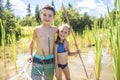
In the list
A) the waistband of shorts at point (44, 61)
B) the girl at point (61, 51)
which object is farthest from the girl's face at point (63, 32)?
the waistband of shorts at point (44, 61)

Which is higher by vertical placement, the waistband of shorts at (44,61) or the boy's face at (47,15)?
the boy's face at (47,15)

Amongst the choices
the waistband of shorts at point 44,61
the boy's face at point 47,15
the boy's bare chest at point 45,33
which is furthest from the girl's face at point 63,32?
the waistband of shorts at point 44,61

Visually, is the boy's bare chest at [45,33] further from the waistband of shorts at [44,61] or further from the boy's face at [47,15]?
the waistband of shorts at [44,61]

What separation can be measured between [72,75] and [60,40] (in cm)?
223

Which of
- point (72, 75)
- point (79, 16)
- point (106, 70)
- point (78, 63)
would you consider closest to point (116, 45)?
point (72, 75)

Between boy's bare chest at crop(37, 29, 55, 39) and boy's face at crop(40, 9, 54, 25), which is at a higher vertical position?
boy's face at crop(40, 9, 54, 25)

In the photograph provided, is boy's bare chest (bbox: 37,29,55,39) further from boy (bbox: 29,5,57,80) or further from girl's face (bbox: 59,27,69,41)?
girl's face (bbox: 59,27,69,41)

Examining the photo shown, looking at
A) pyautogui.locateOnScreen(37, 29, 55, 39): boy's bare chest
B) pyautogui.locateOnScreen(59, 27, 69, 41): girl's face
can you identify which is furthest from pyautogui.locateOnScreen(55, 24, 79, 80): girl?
pyautogui.locateOnScreen(37, 29, 55, 39): boy's bare chest

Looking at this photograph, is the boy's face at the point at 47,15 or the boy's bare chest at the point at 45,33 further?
the boy's bare chest at the point at 45,33

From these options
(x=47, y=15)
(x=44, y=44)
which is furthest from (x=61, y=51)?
(x=47, y=15)

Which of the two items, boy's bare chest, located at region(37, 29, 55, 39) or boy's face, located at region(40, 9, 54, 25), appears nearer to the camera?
boy's face, located at region(40, 9, 54, 25)

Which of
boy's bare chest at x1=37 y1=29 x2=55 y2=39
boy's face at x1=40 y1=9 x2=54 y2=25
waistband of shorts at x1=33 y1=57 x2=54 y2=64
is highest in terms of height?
boy's face at x1=40 y1=9 x2=54 y2=25

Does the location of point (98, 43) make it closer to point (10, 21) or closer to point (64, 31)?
point (64, 31)

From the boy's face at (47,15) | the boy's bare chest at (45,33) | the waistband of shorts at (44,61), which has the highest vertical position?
the boy's face at (47,15)
